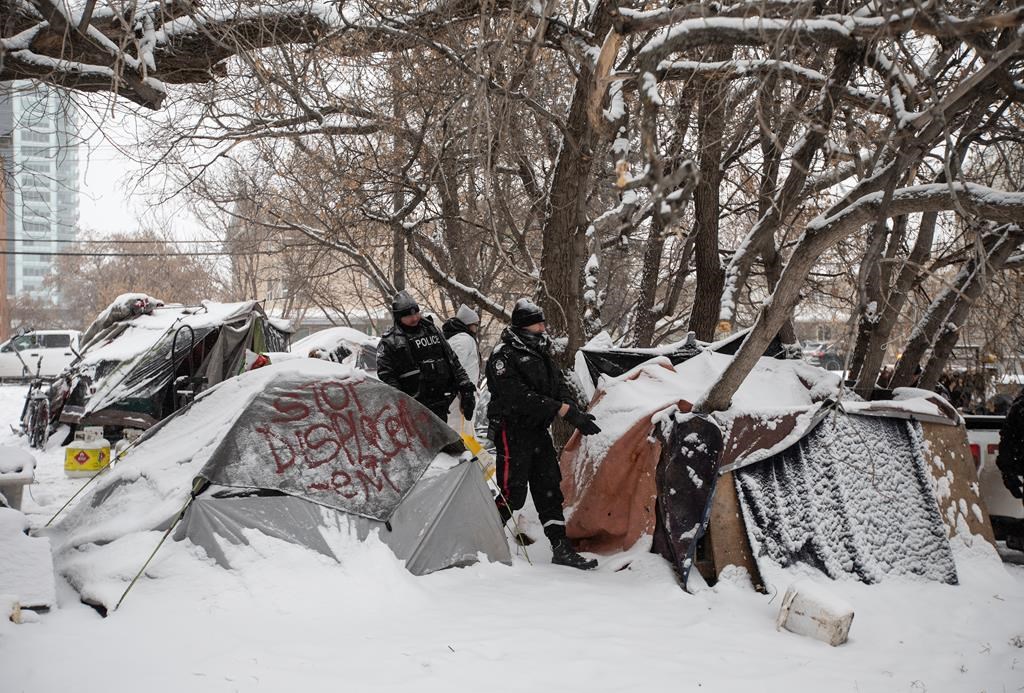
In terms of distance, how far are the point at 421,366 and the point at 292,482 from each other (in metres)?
2.08

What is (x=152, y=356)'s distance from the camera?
11.3 metres

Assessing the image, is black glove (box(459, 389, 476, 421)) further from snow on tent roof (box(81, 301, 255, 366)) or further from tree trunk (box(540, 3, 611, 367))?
snow on tent roof (box(81, 301, 255, 366))

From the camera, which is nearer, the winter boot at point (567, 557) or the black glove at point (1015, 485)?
the winter boot at point (567, 557)

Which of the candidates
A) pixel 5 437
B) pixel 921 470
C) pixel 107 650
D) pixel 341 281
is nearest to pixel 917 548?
pixel 921 470

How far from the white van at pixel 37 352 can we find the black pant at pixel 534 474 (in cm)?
2445

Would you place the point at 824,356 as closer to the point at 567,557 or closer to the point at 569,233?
the point at 569,233

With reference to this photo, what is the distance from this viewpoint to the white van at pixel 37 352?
26.7 m

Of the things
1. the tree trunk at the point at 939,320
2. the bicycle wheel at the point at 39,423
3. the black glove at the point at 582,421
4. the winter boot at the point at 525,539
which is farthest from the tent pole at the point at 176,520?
the bicycle wheel at the point at 39,423

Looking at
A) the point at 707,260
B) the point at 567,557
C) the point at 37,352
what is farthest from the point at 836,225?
the point at 37,352

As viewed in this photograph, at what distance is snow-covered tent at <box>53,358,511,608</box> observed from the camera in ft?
15.8

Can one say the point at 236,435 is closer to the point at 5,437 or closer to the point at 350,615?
the point at 350,615

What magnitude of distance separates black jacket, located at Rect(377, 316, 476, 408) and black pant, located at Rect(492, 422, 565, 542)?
103 centimetres

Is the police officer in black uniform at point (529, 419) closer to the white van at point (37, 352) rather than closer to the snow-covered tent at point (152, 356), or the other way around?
the snow-covered tent at point (152, 356)

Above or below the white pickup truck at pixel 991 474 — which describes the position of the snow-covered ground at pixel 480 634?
below
